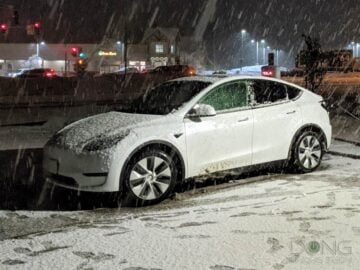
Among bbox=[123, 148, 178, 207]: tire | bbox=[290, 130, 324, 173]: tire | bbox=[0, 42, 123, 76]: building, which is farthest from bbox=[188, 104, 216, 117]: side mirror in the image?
bbox=[0, 42, 123, 76]: building

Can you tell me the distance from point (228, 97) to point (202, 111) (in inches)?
27.0

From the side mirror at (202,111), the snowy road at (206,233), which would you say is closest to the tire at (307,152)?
the snowy road at (206,233)

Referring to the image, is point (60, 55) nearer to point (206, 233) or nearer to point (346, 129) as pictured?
point (346, 129)

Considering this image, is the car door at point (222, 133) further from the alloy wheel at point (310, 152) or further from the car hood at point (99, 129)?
the alloy wheel at point (310, 152)

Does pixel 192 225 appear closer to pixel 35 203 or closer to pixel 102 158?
pixel 102 158

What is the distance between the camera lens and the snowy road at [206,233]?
471 centimetres

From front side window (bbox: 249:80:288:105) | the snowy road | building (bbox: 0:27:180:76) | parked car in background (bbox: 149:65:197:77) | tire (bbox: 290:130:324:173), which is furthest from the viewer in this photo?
building (bbox: 0:27:180:76)

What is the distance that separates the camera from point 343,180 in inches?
306

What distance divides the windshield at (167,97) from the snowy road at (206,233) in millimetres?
1185

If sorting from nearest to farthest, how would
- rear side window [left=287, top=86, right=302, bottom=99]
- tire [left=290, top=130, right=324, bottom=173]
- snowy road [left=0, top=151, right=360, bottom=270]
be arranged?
snowy road [left=0, top=151, right=360, bottom=270]
tire [left=290, top=130, right=324, bottom=173]
rear side window [left=287, top=86, right=302, bottom=99]

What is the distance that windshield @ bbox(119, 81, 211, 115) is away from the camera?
747cm

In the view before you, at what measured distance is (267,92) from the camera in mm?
8117

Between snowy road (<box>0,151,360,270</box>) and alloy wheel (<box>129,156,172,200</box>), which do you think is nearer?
snowy road (<box>0,151,360,270</box>)

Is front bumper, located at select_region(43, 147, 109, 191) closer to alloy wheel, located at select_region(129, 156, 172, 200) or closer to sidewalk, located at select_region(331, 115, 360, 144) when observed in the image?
alloy wheel, located at select_region(129, 156, 172, 200)
